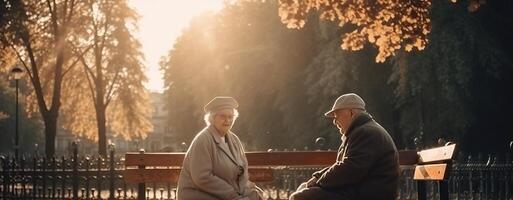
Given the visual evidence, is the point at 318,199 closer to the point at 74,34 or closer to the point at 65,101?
the point at 74,34

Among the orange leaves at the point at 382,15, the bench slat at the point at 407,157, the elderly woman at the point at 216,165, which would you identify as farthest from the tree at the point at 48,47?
the elderly woman at the point at 216,165

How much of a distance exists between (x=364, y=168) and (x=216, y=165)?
1.44 m

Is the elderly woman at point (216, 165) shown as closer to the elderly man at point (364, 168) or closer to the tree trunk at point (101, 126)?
the elderly man at point (364, 168)

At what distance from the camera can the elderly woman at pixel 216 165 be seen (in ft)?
24.4

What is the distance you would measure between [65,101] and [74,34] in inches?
189

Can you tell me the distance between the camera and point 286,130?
33.7 m

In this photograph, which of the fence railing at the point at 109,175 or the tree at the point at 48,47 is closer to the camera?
the fence railing at the point at 109,175

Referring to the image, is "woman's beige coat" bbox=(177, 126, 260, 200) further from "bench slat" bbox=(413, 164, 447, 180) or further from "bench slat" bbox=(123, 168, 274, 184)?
"bench slat" bbox=(413, 164, 447, 180)

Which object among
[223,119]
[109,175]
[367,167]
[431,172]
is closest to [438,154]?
[431,172]

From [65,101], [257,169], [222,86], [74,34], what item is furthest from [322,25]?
[257,169]

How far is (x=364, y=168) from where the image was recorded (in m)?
6.92

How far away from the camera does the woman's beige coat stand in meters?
7.41

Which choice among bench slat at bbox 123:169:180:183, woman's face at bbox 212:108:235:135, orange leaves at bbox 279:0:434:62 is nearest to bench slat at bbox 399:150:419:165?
woman's face at bbox 212:108:235:135

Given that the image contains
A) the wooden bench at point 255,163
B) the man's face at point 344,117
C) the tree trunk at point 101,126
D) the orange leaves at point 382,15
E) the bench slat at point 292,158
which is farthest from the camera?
the tree trunk at point 101,126
